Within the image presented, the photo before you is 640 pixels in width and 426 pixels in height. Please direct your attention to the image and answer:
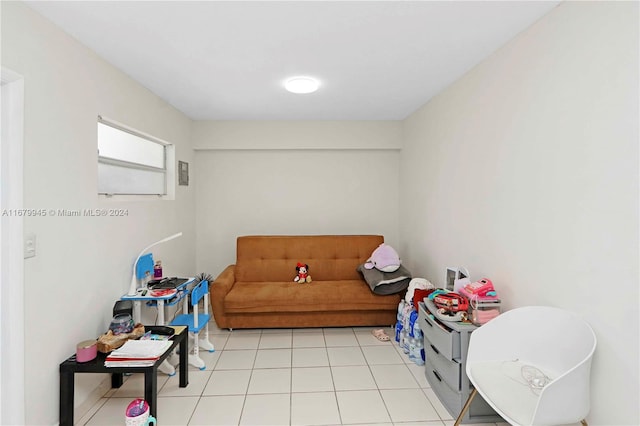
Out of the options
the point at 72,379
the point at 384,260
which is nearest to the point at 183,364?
the point at 72,379

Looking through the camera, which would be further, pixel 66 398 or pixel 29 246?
pixel 66 398

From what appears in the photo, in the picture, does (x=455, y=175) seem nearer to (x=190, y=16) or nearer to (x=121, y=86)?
(x=190, y=16)

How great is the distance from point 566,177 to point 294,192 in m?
3.23

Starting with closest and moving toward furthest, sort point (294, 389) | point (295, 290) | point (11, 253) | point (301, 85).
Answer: point (11, 253) → point (294, 389) → point (301, 85) → point (295, 290)

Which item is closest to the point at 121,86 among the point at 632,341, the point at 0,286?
the point at 0,286

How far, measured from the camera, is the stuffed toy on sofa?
3.69m

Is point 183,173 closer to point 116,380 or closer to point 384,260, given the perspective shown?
point 116,380

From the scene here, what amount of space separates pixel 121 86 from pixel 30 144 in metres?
1.09

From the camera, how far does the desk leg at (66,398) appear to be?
2.01 metres

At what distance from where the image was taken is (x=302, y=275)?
4.02 metres

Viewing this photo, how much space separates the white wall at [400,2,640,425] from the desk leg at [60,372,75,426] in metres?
2.73

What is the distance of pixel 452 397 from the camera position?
7.27ft

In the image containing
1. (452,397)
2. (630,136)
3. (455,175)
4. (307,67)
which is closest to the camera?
(630,136)

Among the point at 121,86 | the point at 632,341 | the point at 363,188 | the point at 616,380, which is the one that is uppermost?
the point at 121,86
